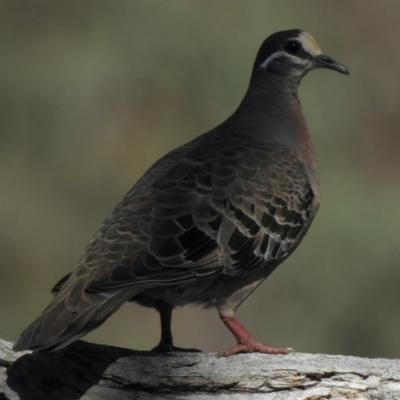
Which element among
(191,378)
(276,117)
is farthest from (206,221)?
(276,117)

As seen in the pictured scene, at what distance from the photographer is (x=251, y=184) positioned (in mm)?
5484

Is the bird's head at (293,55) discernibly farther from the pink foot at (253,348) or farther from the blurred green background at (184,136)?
the blurred green background at (184,136)

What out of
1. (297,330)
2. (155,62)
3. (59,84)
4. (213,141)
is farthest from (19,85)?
(213,141)

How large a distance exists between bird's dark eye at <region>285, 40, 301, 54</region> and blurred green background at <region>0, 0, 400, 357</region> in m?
3.69

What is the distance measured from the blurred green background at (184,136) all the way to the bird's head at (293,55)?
3593 millimetres

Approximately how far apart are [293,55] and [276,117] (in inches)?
17.7

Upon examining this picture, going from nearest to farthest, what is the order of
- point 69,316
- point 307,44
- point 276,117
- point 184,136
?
point 69,316, point 276,117, point 307,44, point 184,136

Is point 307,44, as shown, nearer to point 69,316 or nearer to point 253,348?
point 253,348

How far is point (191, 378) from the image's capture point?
16.3 ft

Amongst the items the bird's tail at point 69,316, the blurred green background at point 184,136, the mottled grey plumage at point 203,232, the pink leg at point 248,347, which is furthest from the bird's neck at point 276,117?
the blurred green background at point 184,136

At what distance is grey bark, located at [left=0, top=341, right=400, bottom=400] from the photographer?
4887 millimetres

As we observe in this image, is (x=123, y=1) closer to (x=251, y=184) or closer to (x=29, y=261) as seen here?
(x=29, y=261)

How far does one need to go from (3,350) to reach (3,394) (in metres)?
0.21

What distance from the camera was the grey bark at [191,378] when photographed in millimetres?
4887
